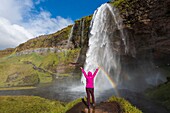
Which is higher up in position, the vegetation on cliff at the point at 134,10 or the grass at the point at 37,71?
the vegetation on cliff at the point at 134,10

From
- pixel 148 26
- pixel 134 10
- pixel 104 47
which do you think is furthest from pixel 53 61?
pixel 148 26

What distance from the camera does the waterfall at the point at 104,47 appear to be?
57713 mm

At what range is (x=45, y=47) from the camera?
142 meters

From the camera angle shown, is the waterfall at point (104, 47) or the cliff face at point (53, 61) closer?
the waterfall at point (104, 47)

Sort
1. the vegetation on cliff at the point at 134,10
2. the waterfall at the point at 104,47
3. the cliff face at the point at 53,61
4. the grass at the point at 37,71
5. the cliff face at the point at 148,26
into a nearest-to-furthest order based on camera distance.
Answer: the cliff face at the point at 148,26, the vegetation on cliff at the point at 134,10, the waterfall at the point at 104,47, the grass at the point at 37,71, the cliff face at the point at 53,61

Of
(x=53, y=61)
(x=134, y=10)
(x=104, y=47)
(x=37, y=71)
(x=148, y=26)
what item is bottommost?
(x=37, y=71)

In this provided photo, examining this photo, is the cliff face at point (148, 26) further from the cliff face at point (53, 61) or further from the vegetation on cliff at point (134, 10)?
the cliff face at point (53, 61)

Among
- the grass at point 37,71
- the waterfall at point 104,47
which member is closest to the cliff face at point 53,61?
the grass at point 37,71

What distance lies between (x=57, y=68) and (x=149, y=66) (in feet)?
192

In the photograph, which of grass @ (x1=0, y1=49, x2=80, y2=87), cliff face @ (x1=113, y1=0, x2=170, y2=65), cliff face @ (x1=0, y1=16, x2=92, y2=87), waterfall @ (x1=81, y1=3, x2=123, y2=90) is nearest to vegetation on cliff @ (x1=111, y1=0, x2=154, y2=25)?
cliff face @ (x1=113, y1=0, x2=170, y2=65)

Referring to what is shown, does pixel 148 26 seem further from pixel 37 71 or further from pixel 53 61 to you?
pixel 53 61

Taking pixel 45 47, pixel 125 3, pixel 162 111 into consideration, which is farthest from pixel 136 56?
pixel 45 47

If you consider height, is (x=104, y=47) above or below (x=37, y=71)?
above

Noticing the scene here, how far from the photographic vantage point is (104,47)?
60.1m
